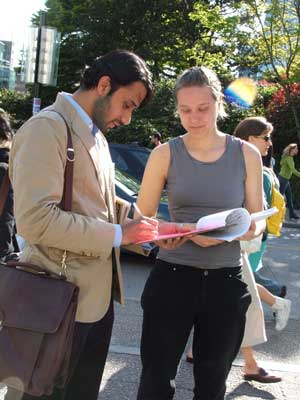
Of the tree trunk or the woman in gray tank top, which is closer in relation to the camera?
the woman in gray tank top

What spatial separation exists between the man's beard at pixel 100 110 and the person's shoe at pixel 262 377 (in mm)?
2297

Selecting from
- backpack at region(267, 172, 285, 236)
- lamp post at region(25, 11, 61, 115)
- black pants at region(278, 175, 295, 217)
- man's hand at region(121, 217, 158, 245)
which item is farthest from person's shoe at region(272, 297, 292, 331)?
black pants at region(278, 175, 295, 217)

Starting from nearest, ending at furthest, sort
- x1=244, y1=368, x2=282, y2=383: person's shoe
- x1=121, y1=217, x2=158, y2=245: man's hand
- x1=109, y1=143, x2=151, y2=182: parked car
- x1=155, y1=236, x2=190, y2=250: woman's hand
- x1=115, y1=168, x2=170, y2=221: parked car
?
x1=121, y1=217, x2=158, y2=245: man's hand
x1=155, y1=236, x2=190, y2=250: woman's hand
x1=244, y1=368, x2=282, y2=383: person's shoe
x1=115, y1=168, x2=170, y2=221: parked car
x1=109, y1=143, x2=151, y2=182: parked car

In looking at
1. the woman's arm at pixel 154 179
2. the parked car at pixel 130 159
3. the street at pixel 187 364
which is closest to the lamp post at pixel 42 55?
the parked car at pixel 130 159

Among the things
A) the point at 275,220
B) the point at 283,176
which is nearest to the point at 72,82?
the point at 283,176

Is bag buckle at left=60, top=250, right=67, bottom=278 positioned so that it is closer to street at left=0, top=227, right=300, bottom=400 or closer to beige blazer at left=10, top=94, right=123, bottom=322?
beige blazer at left=10, top=94, right=123, bottom=322

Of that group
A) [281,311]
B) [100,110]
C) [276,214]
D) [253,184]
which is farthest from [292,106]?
[100,110]

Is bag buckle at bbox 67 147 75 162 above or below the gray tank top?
above

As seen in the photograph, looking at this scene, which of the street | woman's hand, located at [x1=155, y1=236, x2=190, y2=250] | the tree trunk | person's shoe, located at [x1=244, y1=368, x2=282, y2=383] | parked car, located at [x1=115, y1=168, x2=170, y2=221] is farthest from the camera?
the tree trunk

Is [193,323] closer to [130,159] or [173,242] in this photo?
[173,242]

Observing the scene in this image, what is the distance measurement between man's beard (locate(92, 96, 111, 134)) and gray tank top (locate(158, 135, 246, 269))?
446 mm

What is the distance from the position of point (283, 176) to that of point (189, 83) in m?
10.3

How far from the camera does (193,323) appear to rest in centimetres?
240

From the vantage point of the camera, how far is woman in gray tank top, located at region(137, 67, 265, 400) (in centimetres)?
232
